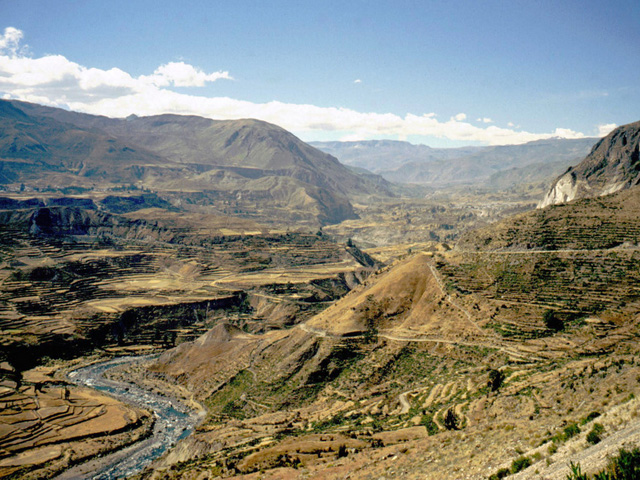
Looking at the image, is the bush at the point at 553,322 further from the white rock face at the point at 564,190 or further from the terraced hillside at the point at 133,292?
the white rock face at the point at 564,190

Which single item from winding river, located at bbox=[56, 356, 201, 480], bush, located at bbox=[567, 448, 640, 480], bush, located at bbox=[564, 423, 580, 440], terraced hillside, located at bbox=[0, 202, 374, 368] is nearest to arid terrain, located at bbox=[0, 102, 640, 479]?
bush, located at bbox=[564, 423, 580, 440]

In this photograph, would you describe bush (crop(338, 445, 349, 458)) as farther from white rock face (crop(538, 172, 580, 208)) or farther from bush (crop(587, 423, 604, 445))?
white rock face (crop(538, 172, 580, 208))

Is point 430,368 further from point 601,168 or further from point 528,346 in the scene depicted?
point 601,168

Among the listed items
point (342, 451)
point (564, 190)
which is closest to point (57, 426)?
point (342, 451)

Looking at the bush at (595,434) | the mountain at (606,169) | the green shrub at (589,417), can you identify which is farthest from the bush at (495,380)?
the mountain at (606,169)

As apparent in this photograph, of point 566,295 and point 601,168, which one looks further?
point 601,168

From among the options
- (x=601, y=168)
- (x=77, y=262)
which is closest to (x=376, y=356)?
(x=601, y=168)
